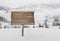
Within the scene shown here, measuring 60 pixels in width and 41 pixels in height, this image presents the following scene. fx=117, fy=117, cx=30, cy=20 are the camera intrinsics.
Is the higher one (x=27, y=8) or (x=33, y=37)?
(x=27, y=8)

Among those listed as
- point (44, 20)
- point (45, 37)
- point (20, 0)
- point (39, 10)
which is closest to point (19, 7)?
point (20, 0)

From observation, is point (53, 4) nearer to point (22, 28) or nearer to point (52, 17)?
point (52, 17)

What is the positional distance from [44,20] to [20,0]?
1.54 ft

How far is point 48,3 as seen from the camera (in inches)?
68.9

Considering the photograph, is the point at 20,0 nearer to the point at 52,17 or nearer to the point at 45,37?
the point at 52,17

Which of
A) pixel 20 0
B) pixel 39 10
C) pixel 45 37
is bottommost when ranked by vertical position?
pixel 45 37

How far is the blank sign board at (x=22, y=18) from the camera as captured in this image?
60.9 inches

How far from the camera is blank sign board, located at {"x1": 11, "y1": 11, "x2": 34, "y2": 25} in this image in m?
1.55

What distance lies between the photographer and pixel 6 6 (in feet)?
5.75

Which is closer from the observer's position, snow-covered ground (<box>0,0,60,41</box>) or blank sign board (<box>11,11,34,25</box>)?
blank sign board (<box>11,11,34,25</box>)

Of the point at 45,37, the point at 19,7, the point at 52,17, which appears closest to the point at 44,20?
the point at 52,17

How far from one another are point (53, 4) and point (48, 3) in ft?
0.25

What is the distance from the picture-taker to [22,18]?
1598 millimetres

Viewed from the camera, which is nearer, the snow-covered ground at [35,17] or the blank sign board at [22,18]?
the blank sign board at [22,18]
